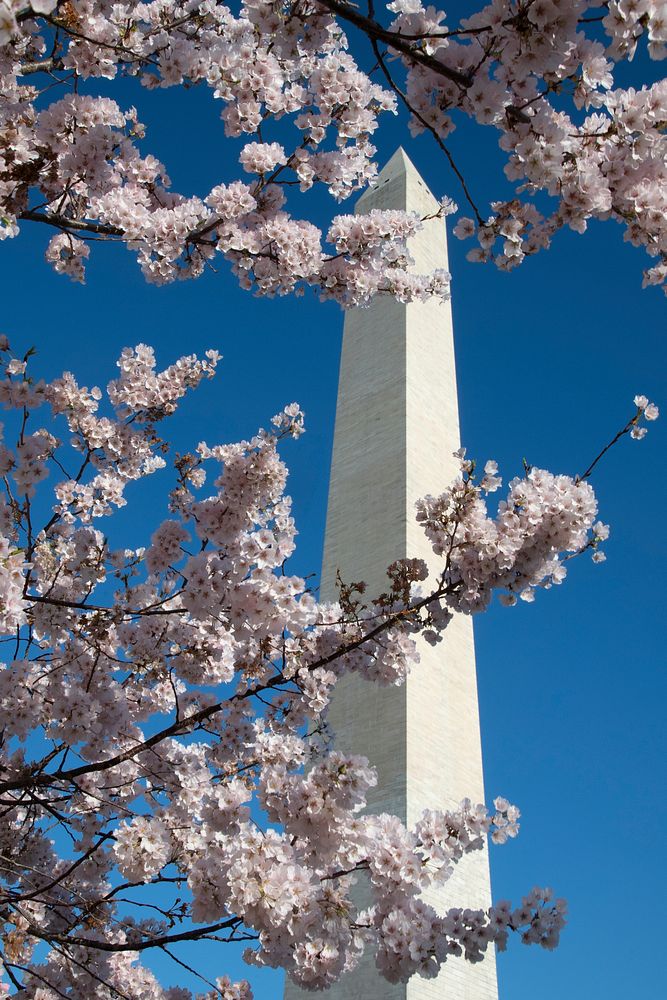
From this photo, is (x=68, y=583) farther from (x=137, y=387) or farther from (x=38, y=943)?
(x=38, y=943)

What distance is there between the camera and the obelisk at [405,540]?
952 cm

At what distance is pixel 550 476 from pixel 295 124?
2175 millimetres

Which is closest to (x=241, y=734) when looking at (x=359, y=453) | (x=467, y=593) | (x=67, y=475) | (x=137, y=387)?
(x=467, y=593)

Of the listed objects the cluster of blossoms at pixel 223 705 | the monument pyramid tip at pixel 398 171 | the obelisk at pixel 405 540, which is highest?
the monument pyramid tip at pixel 398 171

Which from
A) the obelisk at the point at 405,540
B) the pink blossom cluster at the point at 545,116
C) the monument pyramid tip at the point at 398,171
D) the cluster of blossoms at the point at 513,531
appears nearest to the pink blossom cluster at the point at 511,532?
the cluster of blossoms at the point at 513,531

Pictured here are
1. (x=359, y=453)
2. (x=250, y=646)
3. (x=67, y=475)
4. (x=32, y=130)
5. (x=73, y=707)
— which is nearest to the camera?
(x=32, y=130)

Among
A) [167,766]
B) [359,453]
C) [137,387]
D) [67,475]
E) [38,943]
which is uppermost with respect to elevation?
[359,453]

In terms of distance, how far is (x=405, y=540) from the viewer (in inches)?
441

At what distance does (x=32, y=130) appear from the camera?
4145 mm

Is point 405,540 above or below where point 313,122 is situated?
above

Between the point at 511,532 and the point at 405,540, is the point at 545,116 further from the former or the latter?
the point at 405,540

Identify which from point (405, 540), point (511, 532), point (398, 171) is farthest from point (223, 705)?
point (398, 171)

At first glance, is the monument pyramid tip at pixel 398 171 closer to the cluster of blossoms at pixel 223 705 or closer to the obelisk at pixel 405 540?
the obelisk at pixel 405 540

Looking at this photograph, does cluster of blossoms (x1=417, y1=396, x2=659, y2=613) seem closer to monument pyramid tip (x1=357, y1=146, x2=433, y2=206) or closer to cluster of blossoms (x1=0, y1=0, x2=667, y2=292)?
cluster of blossoms (x1=0, y1=0, x2=667, y2=292)
